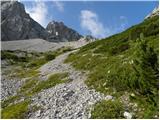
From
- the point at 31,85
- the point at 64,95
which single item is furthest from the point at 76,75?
the point at 64,95

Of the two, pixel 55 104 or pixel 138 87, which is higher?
pixel 138 87

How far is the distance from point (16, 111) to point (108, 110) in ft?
27.4

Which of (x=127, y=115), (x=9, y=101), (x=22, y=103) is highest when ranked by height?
(x=127, y=115)

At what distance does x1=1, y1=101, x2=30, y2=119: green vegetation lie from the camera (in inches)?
1120

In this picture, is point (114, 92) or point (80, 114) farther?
point (114, 92)

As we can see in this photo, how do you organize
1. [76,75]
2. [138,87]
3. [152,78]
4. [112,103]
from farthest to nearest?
[76,75] → [112,103] → [138,87] → [152,78]

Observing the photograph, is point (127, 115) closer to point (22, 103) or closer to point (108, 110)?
point (108, 110)

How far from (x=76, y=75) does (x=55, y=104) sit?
14236 millimetres

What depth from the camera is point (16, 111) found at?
97.7ft

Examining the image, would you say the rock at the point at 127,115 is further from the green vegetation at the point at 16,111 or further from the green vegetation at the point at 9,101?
the green vegetation at the point at 9,101

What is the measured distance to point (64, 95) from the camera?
102 feet

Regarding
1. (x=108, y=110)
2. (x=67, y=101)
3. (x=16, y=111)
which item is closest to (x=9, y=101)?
(x=16, y=111)

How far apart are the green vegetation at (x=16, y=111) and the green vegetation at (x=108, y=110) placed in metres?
6.00

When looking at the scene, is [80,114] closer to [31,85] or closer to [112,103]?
[112,103]
